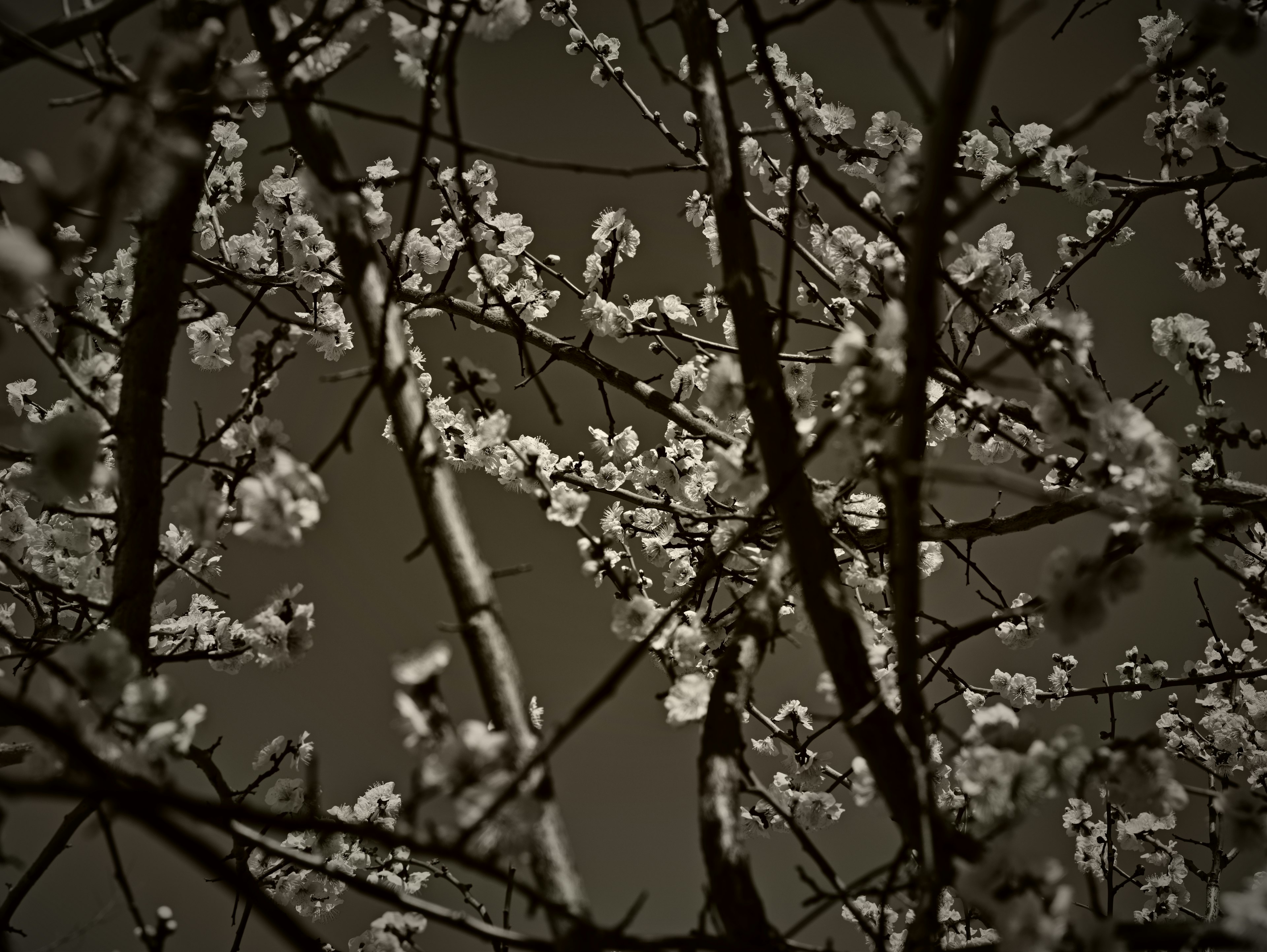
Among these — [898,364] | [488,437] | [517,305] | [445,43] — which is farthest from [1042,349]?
[517,305]

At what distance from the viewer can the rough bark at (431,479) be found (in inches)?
34.5

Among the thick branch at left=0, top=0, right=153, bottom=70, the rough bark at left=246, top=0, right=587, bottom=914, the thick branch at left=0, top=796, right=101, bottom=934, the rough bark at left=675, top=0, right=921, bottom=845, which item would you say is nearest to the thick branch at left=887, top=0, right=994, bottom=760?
the rough bark at left=675, top=0, right=921, bottom=845

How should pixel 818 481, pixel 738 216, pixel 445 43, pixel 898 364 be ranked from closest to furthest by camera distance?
pixel 898 364, pixel 738 216, pixel 445 43, pixel 818 481

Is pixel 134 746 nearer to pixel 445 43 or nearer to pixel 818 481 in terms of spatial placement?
pixel 818 481

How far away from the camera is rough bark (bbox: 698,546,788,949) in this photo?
0.96 m

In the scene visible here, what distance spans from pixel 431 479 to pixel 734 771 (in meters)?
0.63

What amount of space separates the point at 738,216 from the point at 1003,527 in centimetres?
142

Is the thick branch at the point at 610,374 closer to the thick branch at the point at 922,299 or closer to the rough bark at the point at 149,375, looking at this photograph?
the rough bark at the point at 149,375

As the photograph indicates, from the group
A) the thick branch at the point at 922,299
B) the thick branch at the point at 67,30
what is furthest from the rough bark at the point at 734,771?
the thick branch at the point at 67,30

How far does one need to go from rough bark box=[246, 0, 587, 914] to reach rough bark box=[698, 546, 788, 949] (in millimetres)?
210

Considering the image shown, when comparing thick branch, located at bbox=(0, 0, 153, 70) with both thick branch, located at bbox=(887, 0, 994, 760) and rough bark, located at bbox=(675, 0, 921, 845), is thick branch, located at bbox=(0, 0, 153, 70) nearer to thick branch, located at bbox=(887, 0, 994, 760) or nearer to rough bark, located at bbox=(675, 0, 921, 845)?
rough bark, located at bbox=(675, 0, 921, 845)

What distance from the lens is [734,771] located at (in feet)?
3.52

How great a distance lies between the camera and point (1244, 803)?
1.19 meters

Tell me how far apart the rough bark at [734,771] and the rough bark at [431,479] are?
21 cm
